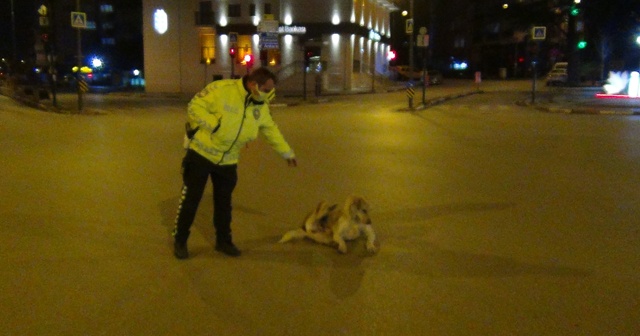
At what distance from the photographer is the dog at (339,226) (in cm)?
668

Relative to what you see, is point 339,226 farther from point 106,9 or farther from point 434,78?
point 106,9

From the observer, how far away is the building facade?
4784 cm

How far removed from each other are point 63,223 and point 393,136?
10.9 metres

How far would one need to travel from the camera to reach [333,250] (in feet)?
22.1

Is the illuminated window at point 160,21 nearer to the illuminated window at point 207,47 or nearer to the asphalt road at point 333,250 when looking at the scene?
the illuminated window at point 207,47

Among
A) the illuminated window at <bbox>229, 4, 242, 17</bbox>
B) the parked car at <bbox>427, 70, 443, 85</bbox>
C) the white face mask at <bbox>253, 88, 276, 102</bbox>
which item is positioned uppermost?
the illuminated window at <bbox>229, 4, 242, 17</bbox>

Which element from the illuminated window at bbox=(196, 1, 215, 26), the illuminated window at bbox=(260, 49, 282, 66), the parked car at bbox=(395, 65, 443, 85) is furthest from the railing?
the parked car at bbox=(395, 65, 443, 85)

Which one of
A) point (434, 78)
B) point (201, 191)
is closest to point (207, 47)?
point (434, 78)

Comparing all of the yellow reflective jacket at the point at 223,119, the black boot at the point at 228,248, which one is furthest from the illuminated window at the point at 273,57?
the yellow reflective jacket at the point at 223,119

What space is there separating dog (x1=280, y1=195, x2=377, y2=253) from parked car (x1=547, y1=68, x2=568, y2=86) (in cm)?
5043

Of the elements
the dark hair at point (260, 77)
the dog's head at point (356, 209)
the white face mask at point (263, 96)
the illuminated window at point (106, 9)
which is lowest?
the dog's head at point (356, 209)

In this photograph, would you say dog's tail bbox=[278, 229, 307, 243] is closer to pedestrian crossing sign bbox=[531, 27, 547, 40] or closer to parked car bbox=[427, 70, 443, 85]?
pedestrian crossing sign bbox=[531, 27, 547, 40]

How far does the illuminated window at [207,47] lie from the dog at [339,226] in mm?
45079

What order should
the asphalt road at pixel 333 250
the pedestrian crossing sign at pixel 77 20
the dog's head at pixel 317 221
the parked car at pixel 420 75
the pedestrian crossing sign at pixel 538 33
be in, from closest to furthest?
the asphalt road at pixel 333 250 < the dog's head at pixel 317 221 < the pedestrian crossing sign at pixel 77 20 < the pedestrian crossing sign at pixel 538 33 < the parked car at pixel 420 75
